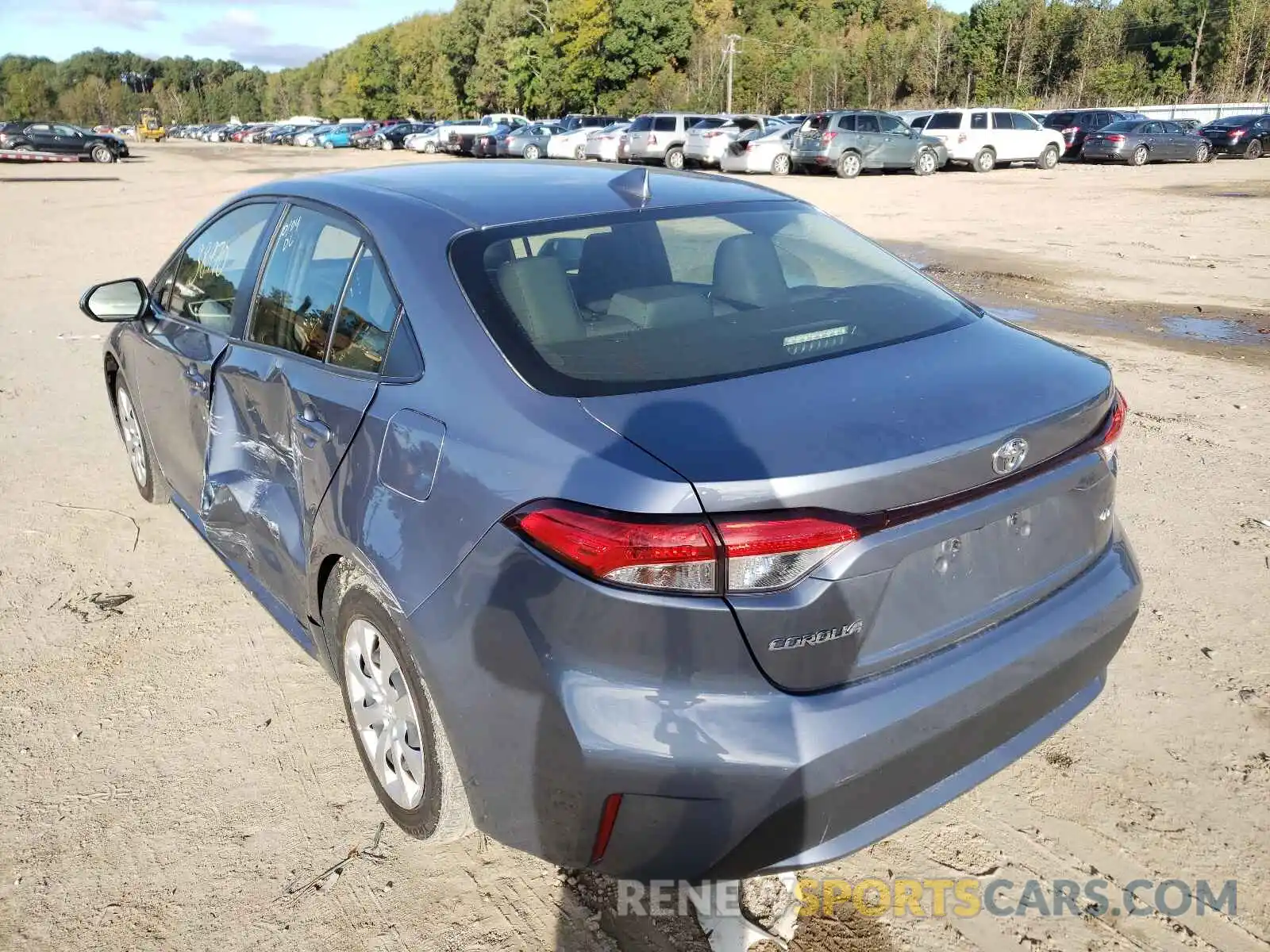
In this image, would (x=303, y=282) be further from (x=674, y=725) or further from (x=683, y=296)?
(x=674, y=725)

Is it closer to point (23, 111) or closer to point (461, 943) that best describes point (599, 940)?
point (461, 943)

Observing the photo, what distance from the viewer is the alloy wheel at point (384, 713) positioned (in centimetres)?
256

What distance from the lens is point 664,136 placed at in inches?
1260

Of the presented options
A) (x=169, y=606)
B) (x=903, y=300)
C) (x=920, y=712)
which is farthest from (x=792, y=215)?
(x=169, y=606)

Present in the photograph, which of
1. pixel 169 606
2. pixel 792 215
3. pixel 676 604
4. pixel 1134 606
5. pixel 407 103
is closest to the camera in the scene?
pixel 676 604

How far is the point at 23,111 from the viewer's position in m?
138

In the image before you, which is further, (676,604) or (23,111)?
(23,111)

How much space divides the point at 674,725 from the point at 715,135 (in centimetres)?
2964

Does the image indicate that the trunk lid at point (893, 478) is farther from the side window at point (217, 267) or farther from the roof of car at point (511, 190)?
the side window at point (217, 267)

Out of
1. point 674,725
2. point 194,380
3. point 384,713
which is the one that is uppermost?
point 194,380

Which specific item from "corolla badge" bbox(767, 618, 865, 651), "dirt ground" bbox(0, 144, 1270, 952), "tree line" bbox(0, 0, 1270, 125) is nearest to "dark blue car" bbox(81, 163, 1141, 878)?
"corolla badge" bbox(767, 618, 865, 651)

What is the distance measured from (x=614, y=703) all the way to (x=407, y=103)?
400 feet

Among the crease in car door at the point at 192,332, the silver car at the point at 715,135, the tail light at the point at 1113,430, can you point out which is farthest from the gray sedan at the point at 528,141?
the tail light at the point at 1113,430

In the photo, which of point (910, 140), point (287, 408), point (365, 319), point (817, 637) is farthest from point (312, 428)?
point (910, 140)
